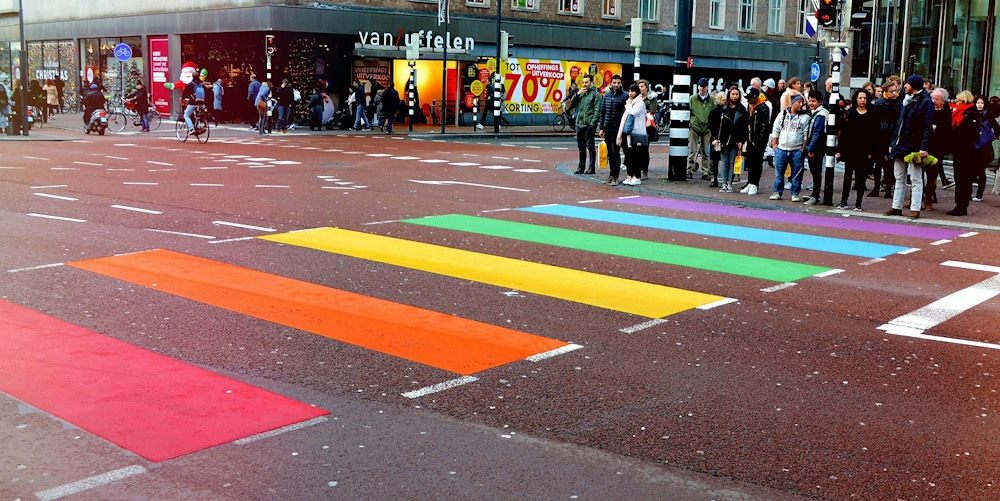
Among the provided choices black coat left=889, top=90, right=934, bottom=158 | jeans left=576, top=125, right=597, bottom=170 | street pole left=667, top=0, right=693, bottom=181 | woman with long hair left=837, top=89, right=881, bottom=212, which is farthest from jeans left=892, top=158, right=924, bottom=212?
jeans left=576, top=125, right=597, bottom=170

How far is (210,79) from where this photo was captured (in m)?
43.8

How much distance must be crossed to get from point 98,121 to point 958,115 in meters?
26.4

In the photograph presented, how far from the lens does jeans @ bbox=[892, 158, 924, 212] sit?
14.9 metres

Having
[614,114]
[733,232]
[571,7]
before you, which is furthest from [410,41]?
[733,232]

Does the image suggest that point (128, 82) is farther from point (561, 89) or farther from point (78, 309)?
point (78, 309)

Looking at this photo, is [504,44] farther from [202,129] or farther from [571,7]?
[202,129]

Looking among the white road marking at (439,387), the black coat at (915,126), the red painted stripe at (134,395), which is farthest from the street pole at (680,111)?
the red painted stripe at (134,395)

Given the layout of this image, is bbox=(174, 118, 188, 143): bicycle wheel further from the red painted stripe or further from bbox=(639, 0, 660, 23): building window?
bbox=(639, 0, 660, 23): building window

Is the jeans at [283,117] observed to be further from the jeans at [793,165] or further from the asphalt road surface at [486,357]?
the jeans at [793,165]

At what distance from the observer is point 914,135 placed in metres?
14.5

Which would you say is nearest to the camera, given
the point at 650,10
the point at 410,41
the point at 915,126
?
the point at 915,126

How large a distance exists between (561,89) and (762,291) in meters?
38.7

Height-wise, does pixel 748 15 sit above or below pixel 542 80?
above

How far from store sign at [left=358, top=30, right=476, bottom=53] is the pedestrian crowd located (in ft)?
70.2
